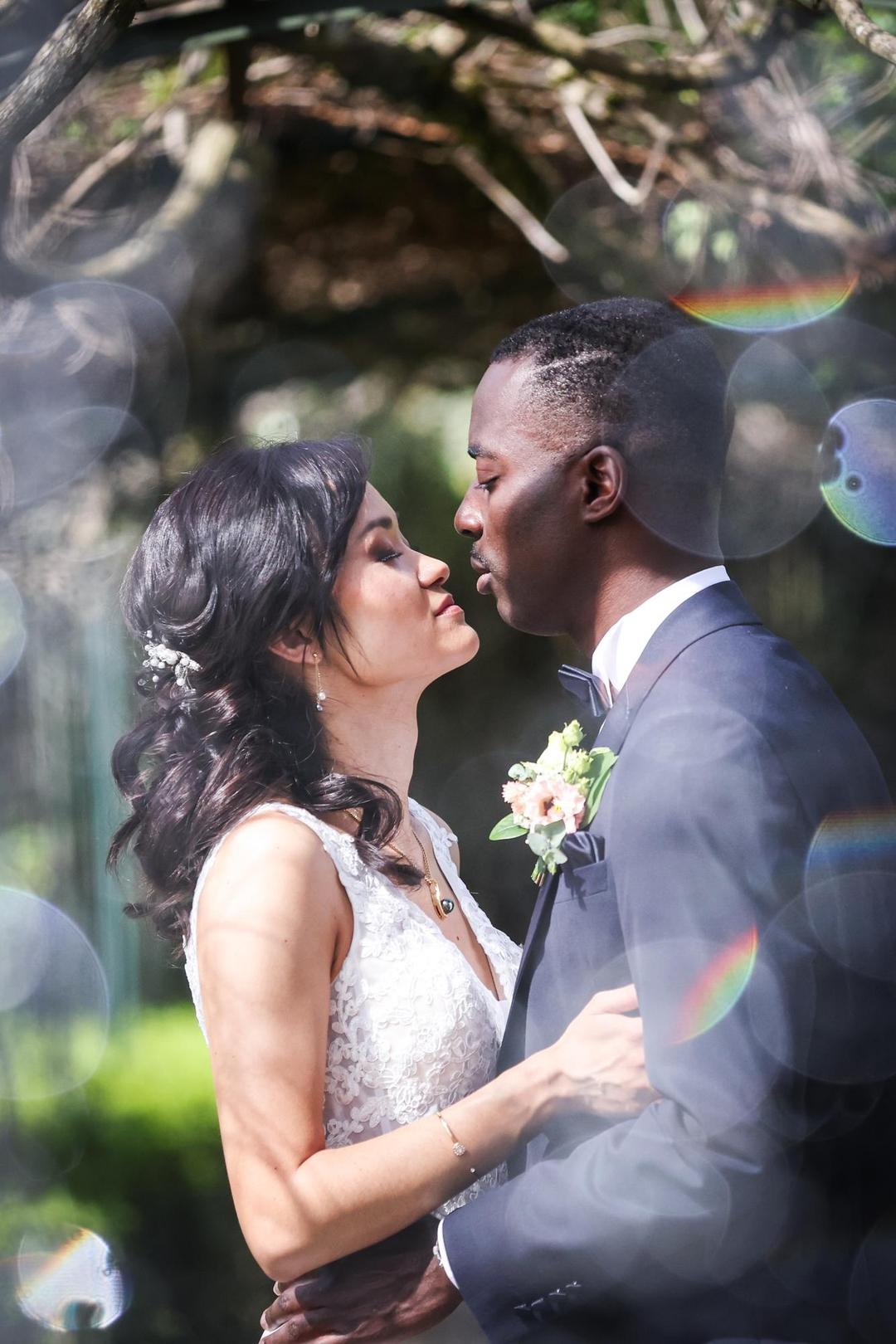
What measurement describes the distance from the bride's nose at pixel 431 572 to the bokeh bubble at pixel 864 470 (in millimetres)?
3058

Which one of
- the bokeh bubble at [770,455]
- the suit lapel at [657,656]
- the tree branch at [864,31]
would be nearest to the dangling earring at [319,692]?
the suit lapel at [657,656]

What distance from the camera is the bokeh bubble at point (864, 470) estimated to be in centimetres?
511

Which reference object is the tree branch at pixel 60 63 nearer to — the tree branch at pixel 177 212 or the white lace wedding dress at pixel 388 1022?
the white lace wedding dress at pixel 388 1022

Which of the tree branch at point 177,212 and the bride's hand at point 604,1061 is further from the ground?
the tree branch at point 177,212

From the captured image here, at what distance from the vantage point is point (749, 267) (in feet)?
16.3

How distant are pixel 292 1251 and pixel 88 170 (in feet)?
14.4

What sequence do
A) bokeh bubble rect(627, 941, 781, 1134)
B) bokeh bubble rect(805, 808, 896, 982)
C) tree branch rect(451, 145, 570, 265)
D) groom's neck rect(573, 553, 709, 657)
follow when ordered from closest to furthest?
1. bokeh bubble rect(627, 941, 781, 1134)
2. bokeh bubble rect(805, 808, 896, 982)
3. groom's neck rect(573, 553, 709, 657)
4. tree branch rect(451, 145, 570, 265)

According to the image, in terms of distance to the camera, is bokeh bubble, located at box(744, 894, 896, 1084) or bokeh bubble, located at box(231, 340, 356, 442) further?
bokeh bubble, located at box(231, 340, 356, 442)

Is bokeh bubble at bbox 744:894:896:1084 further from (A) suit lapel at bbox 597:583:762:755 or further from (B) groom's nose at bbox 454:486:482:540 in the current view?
(B) groom's nose at bbox 454:486:482:540

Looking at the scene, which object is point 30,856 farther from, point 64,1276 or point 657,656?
point 657,656

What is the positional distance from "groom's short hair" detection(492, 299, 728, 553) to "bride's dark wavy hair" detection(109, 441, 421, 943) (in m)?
0.57

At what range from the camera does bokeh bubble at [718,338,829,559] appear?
5242 millimetres

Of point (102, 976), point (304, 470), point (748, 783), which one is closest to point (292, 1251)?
point (748, 783)

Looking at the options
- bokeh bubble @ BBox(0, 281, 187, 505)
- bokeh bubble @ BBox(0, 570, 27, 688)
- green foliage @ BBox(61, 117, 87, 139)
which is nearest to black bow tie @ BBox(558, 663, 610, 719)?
bokeh bubble @ BBox(0, 281, 187, 505)
